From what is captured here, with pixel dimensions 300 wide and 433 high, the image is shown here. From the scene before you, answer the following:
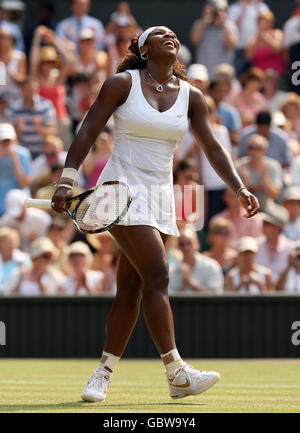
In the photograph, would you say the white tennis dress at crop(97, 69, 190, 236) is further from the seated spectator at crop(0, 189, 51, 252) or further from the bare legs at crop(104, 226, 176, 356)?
the seated spectator at crop(0, 189, 51, 252)

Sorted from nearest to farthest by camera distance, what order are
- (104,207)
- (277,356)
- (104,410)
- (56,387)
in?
1. (104,410)
2. (104,207)
3. (56,387)
4. (277,356)

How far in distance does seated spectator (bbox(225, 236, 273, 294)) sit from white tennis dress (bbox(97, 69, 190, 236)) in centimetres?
410

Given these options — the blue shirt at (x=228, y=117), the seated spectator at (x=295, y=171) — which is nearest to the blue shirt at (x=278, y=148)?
the seated spectator at (x=295, y=171)

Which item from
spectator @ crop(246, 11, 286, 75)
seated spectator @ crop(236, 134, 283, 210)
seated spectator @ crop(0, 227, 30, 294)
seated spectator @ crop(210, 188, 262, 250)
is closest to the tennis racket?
seated spectator @ crop(0, 227, 30, 294)

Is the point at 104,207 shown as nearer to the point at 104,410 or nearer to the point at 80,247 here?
the point at 104,410

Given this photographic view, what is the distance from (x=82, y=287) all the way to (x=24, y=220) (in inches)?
51.3

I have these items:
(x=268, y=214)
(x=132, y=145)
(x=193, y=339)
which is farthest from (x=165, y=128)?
(x=268, y=214)

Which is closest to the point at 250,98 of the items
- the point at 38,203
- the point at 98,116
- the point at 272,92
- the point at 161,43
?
the point at 272,92

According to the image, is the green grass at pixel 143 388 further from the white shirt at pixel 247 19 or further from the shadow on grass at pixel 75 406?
the white shirt at pixel 247 19

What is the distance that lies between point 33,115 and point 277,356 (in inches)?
173

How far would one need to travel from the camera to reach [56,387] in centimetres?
704

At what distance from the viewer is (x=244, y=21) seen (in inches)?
564

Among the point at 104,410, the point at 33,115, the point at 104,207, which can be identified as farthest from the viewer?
the point at 33,115

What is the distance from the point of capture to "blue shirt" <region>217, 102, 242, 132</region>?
12.9m
